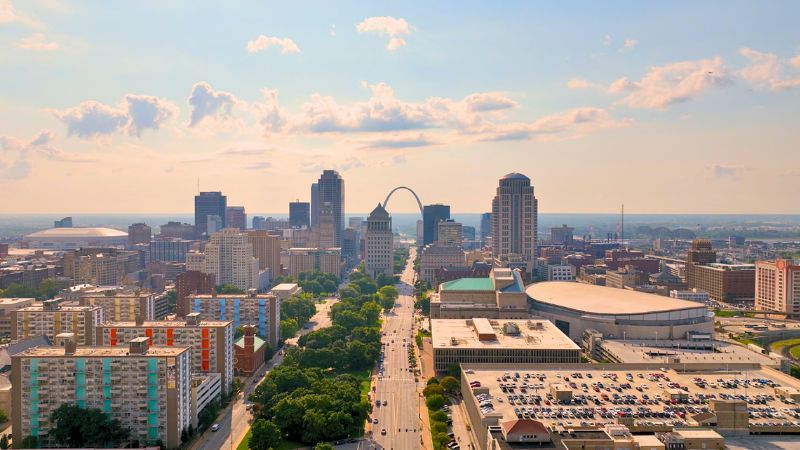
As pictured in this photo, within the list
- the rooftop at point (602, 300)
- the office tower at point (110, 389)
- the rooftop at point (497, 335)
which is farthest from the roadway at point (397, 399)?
the rooftop at point (602, 300)

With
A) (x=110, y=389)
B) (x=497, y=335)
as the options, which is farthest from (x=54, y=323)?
(x=497, y=335)

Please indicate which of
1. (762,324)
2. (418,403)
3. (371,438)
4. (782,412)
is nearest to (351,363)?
(418,403)

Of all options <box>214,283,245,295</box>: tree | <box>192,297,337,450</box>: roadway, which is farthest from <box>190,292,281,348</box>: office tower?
<box>214,283,245,295</box>: tree

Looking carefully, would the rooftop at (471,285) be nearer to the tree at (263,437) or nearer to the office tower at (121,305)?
the office tower at (121,305)

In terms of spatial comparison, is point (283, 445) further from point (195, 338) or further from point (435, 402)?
point (195, 338)

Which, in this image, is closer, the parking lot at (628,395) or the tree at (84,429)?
the parking lot at (628,395)
